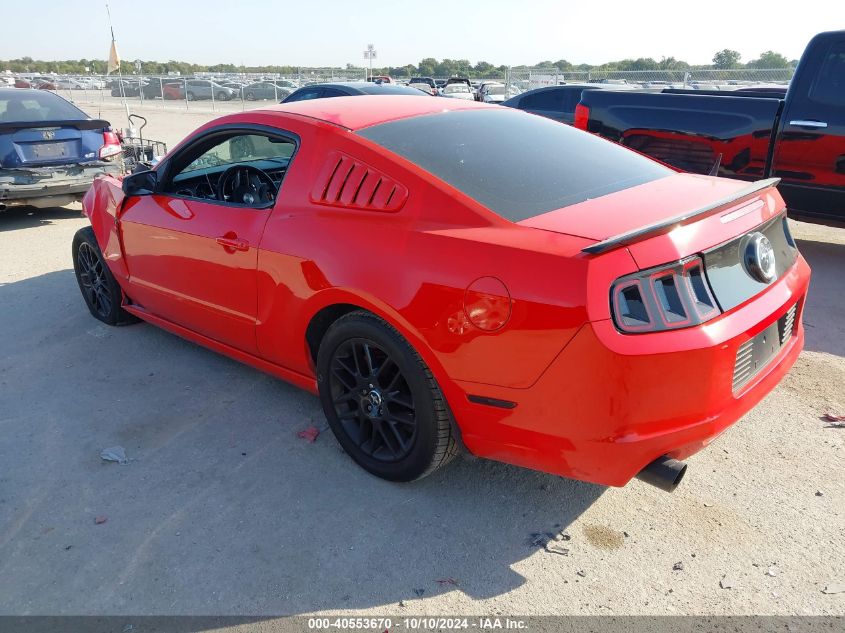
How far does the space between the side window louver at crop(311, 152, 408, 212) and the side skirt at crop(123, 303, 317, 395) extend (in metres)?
0.92

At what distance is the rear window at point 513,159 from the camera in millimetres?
2797

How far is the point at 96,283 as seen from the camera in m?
5.01

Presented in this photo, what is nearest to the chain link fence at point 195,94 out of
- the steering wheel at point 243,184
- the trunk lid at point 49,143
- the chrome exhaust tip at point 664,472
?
the trunk lid at point 49,143

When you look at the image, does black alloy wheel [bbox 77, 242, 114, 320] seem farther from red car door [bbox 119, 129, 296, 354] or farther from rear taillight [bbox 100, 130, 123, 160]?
rear taillight [bbox 100, 130, 123, 160]

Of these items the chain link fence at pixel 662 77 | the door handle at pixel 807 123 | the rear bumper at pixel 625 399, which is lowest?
the rear bumper at pixel 625 399

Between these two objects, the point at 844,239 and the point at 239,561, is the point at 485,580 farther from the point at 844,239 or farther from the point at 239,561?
the point at 844,239

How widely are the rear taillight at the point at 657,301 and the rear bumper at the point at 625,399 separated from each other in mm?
40

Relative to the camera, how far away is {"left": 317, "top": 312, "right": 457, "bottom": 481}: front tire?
2.75 metres

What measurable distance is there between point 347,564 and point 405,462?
512 mm

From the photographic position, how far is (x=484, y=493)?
301 cm

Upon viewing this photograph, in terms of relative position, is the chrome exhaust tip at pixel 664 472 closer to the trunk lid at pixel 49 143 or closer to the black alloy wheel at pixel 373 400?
the black alloy wheel at pixel 373 400

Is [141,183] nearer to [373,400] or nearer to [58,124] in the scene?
[373,400]

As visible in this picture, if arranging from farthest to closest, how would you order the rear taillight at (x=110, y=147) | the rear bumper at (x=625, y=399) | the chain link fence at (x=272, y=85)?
1. the chain link fence at (x=272, y=85)
2. the rear taillight at (x=110, y=147)
3. the rear bumper at (x=625, y=399)

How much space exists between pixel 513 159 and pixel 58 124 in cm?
691
